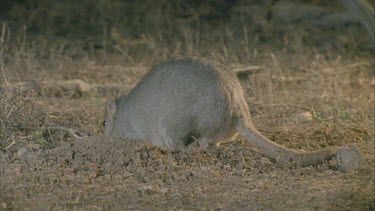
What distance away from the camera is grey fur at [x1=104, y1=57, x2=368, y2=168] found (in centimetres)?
711

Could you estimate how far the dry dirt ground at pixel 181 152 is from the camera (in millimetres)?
6043

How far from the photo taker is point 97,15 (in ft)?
43.7

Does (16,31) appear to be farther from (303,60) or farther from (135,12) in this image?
(303,60)

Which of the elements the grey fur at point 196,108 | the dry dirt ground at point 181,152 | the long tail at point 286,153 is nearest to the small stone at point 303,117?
the dry dirt ground at point 181,152

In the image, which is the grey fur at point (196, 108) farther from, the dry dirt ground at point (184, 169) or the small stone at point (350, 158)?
the small stone at point (350, 158)

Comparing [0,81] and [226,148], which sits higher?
[0,81]

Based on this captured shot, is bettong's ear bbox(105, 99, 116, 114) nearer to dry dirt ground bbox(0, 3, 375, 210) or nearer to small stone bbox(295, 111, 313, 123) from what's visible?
dry dirt ground bbox(0, 3, 375, 210)

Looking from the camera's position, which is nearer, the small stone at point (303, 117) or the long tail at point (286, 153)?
the long tail at point (286, 153)

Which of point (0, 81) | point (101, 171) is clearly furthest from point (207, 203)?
point (0, 81)

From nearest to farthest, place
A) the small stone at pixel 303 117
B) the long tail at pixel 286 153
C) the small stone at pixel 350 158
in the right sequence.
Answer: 1. the small stone at pixel 350 158
2. the long tail at pixel 286 153
3. the small stone at pixel 303 117

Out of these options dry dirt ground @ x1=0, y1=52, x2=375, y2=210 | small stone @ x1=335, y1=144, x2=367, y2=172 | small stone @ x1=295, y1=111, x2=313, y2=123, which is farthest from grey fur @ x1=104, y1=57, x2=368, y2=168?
small stone @ x1=295, y1=111, x2=313, y2=123

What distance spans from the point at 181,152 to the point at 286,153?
846mm

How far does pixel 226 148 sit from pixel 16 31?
584 cm

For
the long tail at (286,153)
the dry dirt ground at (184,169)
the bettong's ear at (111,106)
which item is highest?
the bettong's ear at (111,106)
